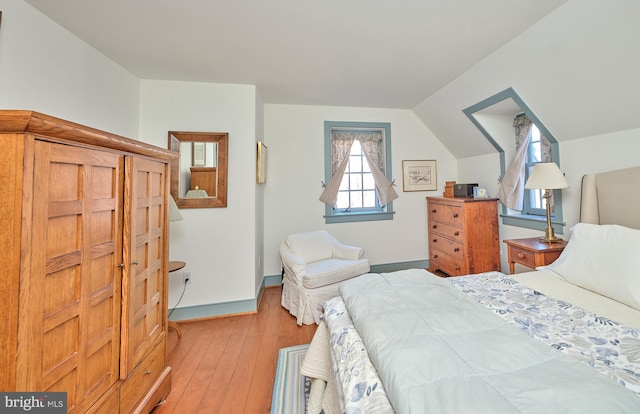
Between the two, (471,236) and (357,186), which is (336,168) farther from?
(471,236)

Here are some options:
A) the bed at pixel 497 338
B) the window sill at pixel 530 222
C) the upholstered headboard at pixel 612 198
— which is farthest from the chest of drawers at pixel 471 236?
the bed at pixel 497 338

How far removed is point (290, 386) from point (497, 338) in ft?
4.20

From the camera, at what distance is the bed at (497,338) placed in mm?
662

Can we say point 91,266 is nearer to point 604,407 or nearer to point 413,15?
point 604,407

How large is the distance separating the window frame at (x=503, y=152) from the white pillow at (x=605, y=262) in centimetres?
89

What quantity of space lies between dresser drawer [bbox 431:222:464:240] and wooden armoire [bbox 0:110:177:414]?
3.12 m

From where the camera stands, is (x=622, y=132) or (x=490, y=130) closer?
(x=622, y=132)

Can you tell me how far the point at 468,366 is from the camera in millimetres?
762

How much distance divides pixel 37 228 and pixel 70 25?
1863 mm

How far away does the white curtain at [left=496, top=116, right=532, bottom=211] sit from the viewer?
106 inches

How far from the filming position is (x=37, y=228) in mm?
729

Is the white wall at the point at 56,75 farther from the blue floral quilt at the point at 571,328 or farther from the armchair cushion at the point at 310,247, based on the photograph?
the blue floral quilt at the point at 571,328

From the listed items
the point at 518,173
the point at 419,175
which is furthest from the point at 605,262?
the point at 419,175

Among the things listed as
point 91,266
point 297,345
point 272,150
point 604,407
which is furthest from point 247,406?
point 272,150
